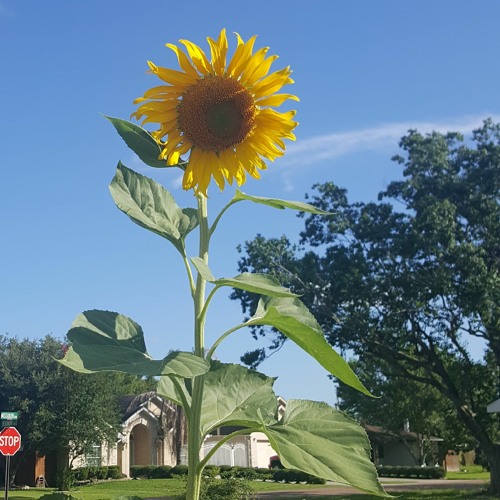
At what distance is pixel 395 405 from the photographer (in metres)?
46.0

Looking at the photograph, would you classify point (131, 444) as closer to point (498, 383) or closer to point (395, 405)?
point (395, 405)

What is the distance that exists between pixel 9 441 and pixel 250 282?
19488mm

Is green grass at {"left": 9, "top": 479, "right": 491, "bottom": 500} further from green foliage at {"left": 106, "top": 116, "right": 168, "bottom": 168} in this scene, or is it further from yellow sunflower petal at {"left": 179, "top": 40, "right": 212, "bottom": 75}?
yellow sunflower petal at {"left": 179, "top": 40, "right": 212, "bottom": 75}

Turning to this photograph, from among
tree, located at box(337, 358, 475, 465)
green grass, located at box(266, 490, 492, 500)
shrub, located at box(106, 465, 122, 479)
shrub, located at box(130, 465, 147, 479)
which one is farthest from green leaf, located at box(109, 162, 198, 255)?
shrub, located at box(130, 465, 147, 479)

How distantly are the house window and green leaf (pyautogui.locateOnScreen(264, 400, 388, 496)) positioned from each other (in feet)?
125

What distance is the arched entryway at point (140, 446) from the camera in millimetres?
47094

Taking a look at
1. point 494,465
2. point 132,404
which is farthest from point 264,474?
point 494,465

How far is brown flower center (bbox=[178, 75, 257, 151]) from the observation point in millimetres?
1597

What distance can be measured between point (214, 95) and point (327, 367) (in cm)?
63

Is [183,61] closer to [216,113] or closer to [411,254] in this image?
[216,113]

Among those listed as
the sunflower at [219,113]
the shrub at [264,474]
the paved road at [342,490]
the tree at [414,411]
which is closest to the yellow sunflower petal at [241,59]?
the sunflower at [219,113]

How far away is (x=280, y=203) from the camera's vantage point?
161 cm

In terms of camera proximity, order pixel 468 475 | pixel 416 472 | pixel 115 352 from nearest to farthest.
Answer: pixel 115 352
pixel 416 472
pixel 468 475

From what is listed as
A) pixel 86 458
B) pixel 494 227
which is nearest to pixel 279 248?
pixel 494 227
